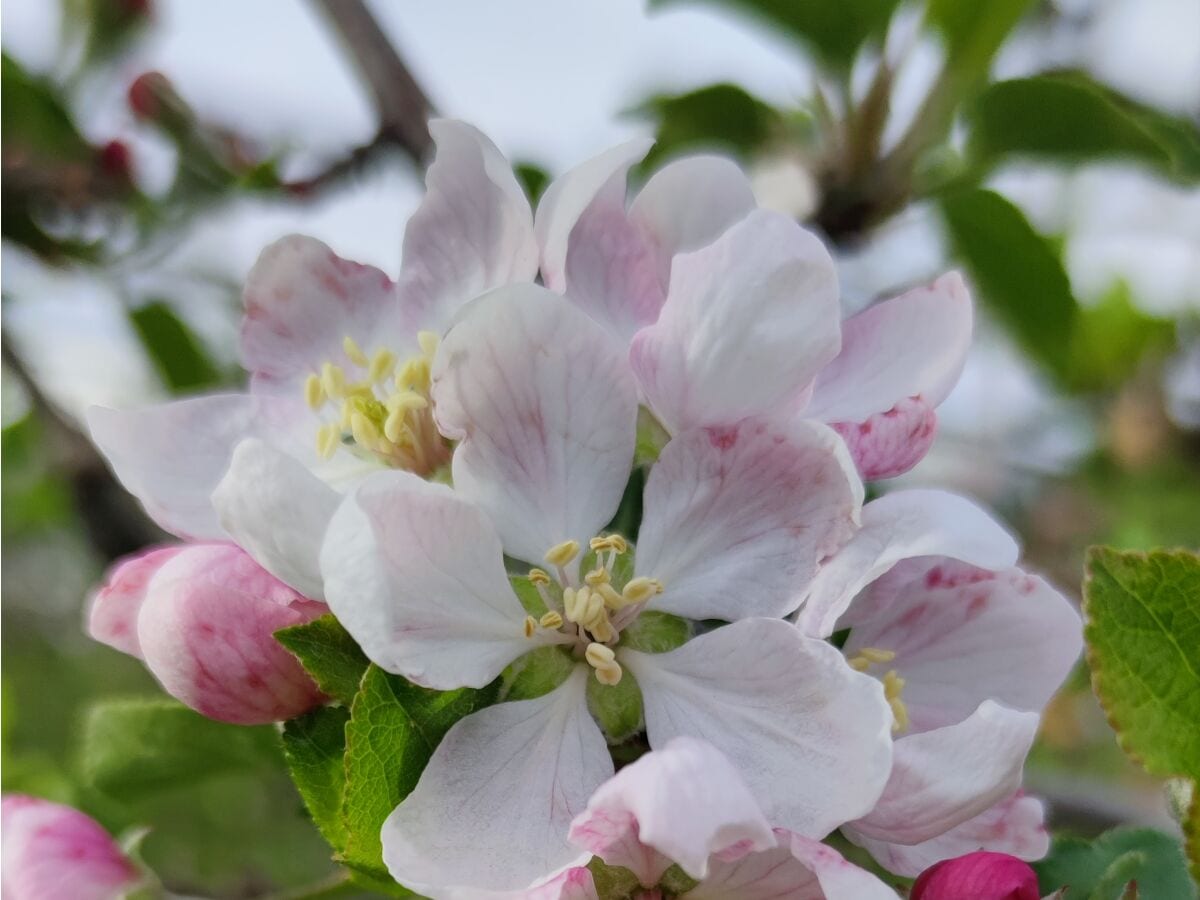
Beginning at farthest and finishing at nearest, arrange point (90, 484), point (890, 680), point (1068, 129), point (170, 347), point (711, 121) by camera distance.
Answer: point (170, 347) → point (90, 484) → point (711, 121) → point (1068, 129) → point (890, 680)

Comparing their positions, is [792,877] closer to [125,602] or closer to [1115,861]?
[1115,861]

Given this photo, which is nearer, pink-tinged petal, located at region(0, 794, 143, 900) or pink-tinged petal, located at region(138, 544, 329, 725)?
pink-tinged petal, located at region(138, 544, 329, 725)

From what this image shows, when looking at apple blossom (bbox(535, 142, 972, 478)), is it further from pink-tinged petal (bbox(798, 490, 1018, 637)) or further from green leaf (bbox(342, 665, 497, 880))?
green leaf (bbox(342, 665, 497, 880))

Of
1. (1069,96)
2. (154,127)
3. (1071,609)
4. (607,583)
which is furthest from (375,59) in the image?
(1071,609)

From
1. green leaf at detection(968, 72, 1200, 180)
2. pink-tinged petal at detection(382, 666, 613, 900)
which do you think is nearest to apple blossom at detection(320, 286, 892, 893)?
pink-tinged petal at detection(382, 666, 613, 900)

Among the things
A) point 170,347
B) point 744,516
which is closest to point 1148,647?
point 744,516

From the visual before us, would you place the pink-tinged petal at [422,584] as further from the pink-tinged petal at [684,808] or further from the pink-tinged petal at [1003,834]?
the pink-tinged petal at [1003,834]

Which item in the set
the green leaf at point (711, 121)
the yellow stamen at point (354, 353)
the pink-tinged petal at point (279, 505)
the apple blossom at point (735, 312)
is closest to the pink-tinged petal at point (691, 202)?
the apple blossom at point (735, 312)

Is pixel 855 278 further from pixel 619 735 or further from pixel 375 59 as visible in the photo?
pixel 619 735
